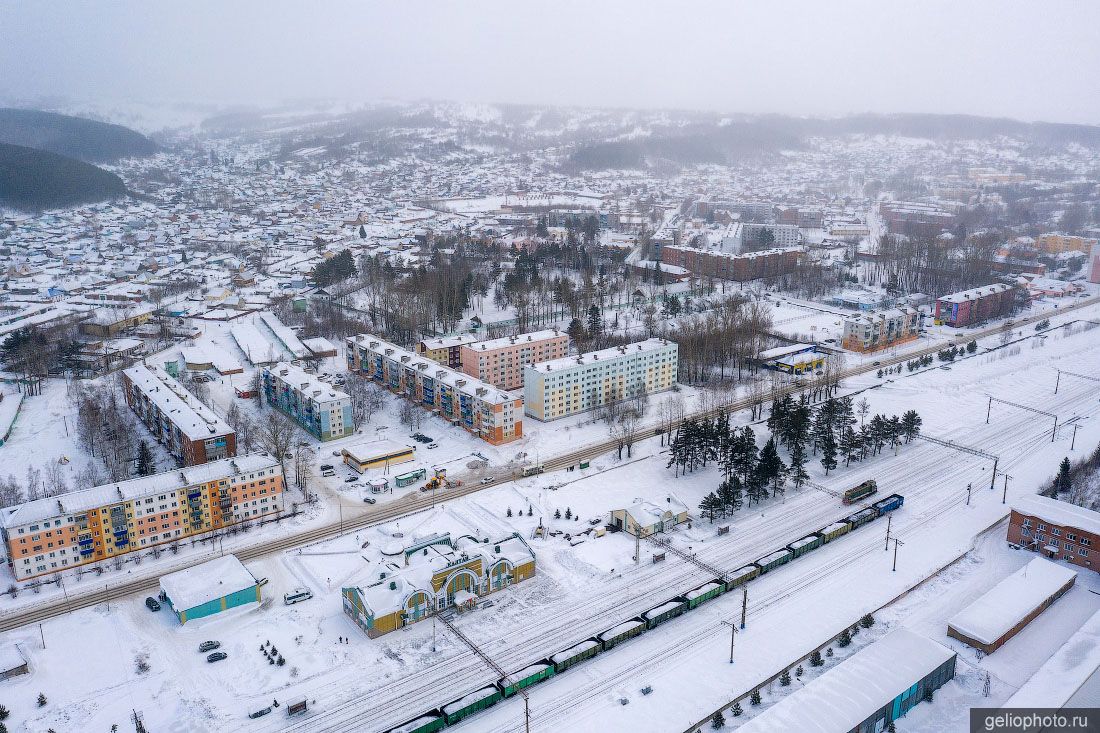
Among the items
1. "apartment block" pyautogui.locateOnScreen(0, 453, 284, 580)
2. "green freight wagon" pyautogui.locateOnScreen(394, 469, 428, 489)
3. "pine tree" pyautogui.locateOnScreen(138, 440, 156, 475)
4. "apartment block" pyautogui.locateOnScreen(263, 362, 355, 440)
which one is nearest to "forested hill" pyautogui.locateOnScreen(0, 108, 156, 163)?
"apartment block" pyautogui.locateOnScreen(263, 362, 355, 440)

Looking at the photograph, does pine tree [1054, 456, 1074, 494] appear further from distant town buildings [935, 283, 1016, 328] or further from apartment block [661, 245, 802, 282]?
apartment block [661, 245, 802, 282]

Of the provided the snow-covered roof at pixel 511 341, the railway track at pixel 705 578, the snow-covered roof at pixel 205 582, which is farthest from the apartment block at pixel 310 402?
the railway track at pixel 705 578

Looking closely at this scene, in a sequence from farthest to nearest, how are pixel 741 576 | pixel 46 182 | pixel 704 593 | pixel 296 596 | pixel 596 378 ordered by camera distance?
pixel 46 182
pixel 596 378
pixel 741 576
pixel 296 596
pixel 704 593

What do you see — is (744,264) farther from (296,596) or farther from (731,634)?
(296,596)

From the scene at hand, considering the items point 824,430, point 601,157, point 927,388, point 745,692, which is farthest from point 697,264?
point 601,157

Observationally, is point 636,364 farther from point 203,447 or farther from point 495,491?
point 203,447

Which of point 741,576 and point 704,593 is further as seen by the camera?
point 741,576

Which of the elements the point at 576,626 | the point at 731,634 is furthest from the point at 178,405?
the point at 731,634
